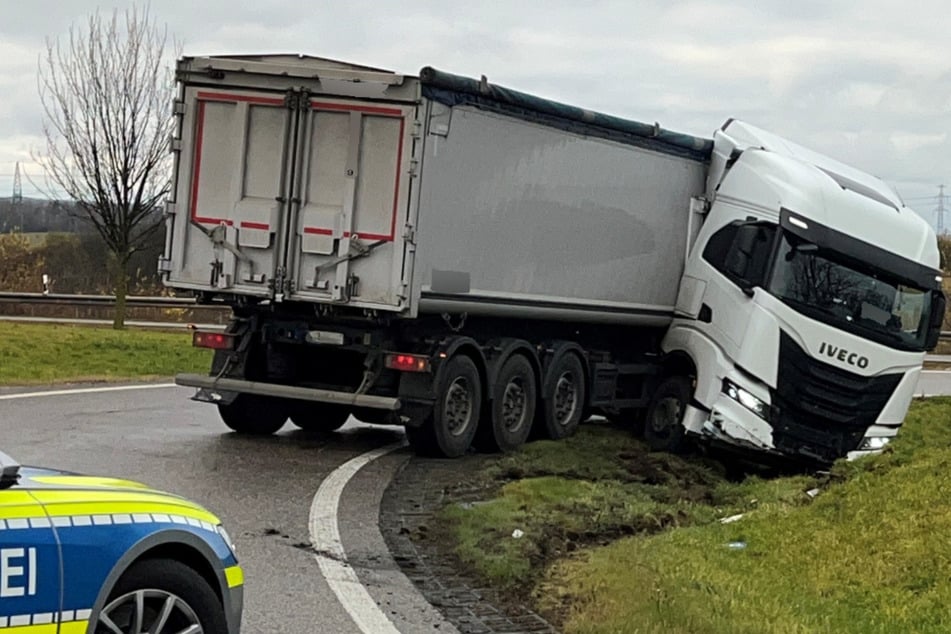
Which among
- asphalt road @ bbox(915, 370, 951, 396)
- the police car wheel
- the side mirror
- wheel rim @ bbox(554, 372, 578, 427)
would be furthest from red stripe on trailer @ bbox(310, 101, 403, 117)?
asphalt road @ bbox(915, 370, 951, 396)

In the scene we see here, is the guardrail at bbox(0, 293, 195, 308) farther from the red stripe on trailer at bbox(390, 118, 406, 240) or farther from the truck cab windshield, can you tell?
the red stripe on trailer at bbox(390, 118, 406, 240)

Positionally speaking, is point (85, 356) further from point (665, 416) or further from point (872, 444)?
→ point (872, 444)

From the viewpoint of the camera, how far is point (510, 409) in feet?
49.7

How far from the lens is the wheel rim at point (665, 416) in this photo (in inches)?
667

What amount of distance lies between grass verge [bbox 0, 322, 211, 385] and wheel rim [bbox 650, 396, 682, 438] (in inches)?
308

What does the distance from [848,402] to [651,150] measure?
3.67 m

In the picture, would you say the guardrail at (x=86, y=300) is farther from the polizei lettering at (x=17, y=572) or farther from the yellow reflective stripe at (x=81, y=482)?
the polizei lettering at (x=17, y=572)

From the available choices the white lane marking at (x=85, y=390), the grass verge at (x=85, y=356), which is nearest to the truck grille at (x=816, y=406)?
the white lane marking at (x=85, y=390)

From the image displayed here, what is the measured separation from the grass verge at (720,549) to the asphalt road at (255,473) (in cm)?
81

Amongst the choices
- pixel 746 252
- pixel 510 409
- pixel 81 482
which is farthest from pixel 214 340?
pixel 81 482

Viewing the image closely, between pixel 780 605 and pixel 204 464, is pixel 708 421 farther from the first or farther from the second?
pixel 780 605

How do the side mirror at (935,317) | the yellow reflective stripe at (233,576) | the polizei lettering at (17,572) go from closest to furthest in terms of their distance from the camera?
the polizei lettering at (17,572)
the yellow reflective stripe at (233,576)
the side mirror at (935,317)

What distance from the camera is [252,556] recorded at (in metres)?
8.87

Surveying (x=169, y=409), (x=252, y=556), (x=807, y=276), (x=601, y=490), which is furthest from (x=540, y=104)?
(x=252, y=556)
